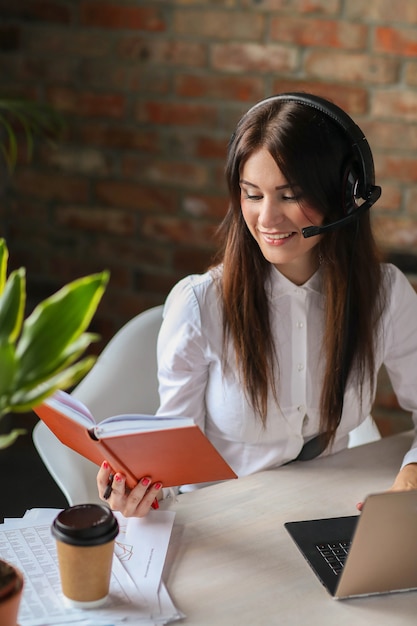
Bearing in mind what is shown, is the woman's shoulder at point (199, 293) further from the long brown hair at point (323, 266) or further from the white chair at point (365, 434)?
the white chair at point (365, 434)

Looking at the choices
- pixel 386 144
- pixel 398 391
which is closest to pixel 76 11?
pixel 386 144

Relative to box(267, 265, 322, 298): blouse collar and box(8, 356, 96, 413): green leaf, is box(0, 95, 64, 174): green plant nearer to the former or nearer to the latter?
box(267, 265, 322, 298): blouse collar

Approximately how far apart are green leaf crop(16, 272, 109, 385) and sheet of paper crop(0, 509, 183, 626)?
39cm

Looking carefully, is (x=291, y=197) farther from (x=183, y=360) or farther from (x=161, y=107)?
(x=161, y=107)

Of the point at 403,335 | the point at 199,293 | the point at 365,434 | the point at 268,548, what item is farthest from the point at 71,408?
the point at 365,434

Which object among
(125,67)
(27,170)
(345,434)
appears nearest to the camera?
(345,434)

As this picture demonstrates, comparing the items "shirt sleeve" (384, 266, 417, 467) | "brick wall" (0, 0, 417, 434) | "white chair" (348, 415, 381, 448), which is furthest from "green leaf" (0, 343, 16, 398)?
"brick wall" (0, 0, 417, 434)

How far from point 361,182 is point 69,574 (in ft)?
2.61

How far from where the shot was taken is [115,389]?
5.91 ft

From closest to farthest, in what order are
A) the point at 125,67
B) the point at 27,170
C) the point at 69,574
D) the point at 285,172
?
the point at 69,574 → the point at 285,172 → the point at 125,67 → the point at 27,170

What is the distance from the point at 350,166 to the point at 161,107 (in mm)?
1058

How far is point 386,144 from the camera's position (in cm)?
225

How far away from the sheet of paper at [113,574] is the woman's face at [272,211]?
49 centimetres

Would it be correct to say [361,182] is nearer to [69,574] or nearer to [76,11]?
[69,574]
